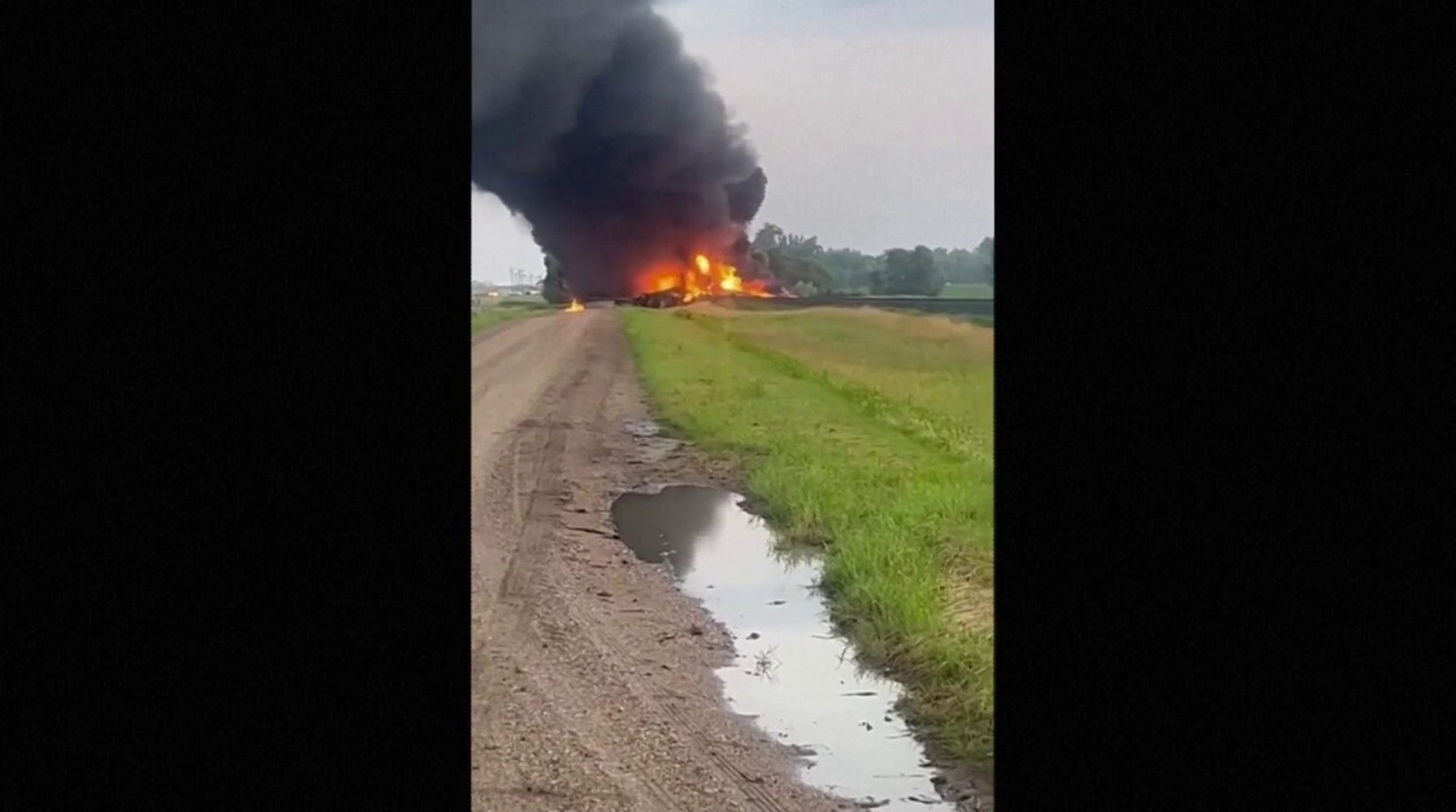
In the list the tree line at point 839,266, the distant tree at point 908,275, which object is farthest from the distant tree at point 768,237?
the distant tree at point 908,275

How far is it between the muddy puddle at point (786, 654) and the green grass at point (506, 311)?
12.0 inches

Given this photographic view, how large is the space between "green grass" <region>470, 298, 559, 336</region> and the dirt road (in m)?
0.01

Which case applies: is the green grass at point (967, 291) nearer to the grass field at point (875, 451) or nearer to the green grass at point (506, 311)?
the grass field at point (875, 451)

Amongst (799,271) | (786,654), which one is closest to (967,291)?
(799,271)

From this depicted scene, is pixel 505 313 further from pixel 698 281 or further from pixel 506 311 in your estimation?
pixel 698 281

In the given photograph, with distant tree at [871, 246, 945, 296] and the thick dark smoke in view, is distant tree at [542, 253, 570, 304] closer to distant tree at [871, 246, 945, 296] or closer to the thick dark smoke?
the thick dark smoke

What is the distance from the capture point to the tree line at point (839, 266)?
5.54ft

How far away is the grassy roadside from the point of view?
1.60 meters
